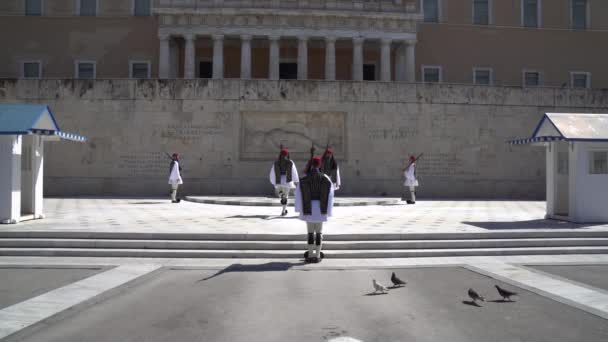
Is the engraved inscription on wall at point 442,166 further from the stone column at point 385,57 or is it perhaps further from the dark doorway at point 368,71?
the dark doorway at point 368,71

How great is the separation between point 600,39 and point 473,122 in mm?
25219

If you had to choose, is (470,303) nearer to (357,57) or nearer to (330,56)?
(330,56)

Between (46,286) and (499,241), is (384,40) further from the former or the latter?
(46,286)

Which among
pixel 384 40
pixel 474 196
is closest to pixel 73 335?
pixel 474 196

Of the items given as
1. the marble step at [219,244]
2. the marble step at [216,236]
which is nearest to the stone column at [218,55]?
the marble step at [216,236]

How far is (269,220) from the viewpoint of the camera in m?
13.7

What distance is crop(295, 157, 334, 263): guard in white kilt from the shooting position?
9266mm

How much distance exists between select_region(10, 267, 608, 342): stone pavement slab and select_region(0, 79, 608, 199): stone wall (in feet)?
51.2

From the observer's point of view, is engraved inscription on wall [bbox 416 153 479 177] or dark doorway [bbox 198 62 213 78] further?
dark doorway [bbox 198 62 213 78]

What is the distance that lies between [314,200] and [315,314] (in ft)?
11.2

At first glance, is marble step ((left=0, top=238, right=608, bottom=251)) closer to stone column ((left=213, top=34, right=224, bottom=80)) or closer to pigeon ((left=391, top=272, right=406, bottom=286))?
pigeon ((left=391, top=272, right=406, bottom=286))

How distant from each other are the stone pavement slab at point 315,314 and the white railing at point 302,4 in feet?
103

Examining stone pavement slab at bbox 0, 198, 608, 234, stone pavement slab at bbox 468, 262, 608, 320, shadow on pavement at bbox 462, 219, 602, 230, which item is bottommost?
stone pavement slab at bbox 468, 262, 608, 320

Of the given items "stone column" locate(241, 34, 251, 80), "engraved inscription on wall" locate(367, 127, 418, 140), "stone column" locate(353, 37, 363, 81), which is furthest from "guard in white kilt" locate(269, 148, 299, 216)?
"stone column" locate(353, 37, 363, 81)
